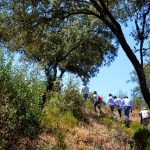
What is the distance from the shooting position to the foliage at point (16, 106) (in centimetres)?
1413

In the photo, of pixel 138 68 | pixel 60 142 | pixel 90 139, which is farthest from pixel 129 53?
pixel 60 142

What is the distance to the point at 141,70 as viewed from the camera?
19.6m

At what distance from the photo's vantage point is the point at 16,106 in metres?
14.3

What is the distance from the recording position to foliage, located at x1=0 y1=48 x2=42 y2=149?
14129 millimetres

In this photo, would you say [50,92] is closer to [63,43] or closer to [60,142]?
[60,142]

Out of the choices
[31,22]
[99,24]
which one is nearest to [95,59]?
[99,24]

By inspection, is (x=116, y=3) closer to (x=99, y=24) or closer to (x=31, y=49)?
(x=31, y=49)

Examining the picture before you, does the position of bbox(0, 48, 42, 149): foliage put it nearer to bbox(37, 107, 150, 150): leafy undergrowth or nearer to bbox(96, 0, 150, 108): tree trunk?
bbox(37, 107, 150, 150): leafy undergrowth

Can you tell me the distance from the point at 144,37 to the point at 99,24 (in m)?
17.2

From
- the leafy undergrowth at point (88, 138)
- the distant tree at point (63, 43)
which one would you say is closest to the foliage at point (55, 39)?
the distant tree at point (63, 43)

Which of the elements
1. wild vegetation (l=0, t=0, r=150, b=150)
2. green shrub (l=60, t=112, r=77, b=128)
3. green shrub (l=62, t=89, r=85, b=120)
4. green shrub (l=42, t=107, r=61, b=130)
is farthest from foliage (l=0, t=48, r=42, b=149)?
green shrub (l=62, t=89, r=85, b=120)

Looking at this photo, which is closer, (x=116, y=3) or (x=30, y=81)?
(x=30, y=81)

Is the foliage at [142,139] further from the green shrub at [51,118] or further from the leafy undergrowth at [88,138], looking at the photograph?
the green shrub at [51,118]

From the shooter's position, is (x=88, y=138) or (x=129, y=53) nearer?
(x=129, y=53)
